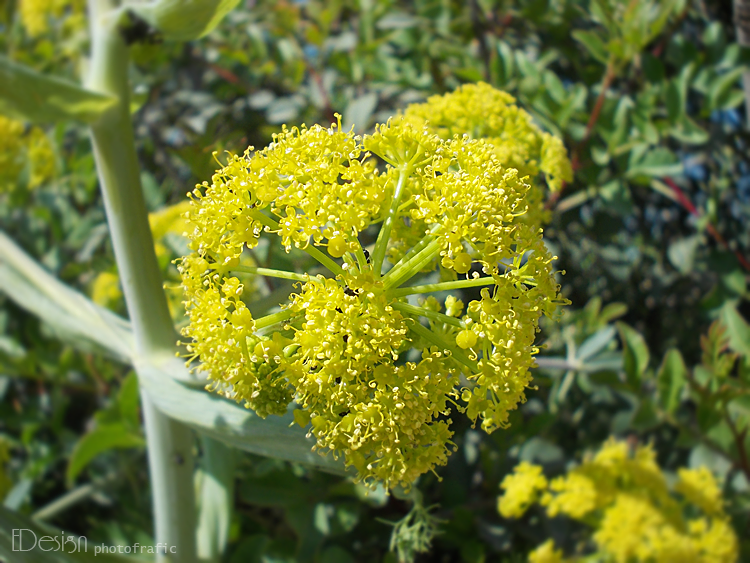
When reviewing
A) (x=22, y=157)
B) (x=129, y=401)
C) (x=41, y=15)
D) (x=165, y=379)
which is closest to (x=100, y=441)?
(x=129, y=401)

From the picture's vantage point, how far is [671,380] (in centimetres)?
156

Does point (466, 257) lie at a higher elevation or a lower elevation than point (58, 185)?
higher

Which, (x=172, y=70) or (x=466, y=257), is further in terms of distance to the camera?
(x=172, y=70)

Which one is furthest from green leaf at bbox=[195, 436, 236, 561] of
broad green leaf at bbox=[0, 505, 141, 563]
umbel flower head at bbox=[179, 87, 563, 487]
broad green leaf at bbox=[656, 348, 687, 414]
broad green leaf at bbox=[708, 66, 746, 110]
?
broad green leaf at bbox=[708, 66, 746, 110]

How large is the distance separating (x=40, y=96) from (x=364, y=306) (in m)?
0.64

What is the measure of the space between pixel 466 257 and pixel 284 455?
1.41 feet

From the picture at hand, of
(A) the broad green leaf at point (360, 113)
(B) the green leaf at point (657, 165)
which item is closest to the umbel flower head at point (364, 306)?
(A) the broad green leaf at point (360, 113)

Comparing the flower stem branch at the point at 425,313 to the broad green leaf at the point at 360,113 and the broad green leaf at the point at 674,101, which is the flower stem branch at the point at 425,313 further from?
the broad green leaf at the point at 674,101

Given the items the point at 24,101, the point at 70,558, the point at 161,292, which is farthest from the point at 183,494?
the point at 24,101

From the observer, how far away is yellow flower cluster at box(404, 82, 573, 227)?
3.66 feet

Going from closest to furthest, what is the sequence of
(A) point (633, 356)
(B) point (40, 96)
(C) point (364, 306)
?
(C) point (364, 306) → (B) point (40, 96) → (A) point (633, 356)

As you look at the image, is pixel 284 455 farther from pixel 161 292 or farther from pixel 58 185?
pixel 58 185

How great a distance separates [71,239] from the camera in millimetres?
2059

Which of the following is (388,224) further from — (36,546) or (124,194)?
(36,546)
